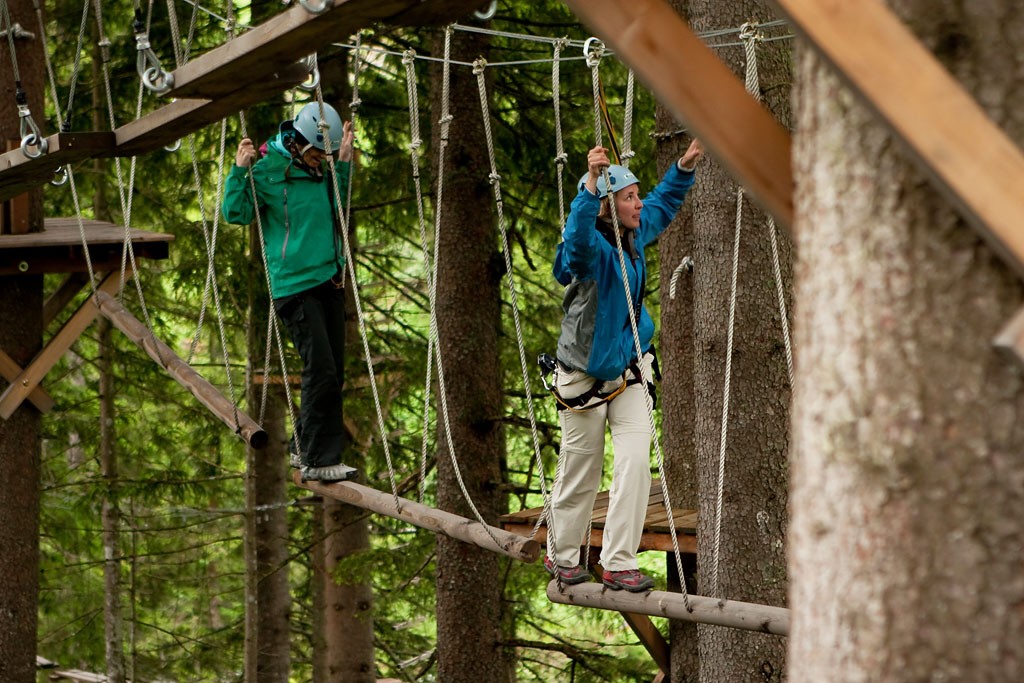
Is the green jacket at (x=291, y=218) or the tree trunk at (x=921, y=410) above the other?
the green jacket at (x=291, y=218)

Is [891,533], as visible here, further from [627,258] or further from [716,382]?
[716,382]

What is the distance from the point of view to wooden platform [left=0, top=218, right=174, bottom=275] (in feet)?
21.0

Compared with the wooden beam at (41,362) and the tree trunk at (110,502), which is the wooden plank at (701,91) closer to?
the wooden beam at (41,362)

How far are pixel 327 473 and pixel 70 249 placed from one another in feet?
7.15

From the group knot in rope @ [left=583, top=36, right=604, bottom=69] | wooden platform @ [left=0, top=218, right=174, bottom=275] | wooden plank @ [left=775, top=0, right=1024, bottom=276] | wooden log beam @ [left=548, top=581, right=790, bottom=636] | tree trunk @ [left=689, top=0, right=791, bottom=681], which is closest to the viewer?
wooden plank @ [left=775, top=0, right=1024, bottom=276]

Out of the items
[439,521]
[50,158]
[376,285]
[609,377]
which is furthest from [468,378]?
[376,285]

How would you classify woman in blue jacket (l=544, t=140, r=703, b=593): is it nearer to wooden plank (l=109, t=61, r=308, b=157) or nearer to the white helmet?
wooden plank (l=109, t=61, r=308, b=157)

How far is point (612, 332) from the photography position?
4.06 metres

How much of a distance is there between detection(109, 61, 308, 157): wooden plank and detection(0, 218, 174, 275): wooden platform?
5.65 ft

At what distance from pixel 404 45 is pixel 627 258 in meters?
3.84

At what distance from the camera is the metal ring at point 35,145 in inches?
188

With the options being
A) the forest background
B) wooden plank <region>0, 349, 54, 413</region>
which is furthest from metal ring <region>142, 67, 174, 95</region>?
wooden plank <region>0, 349, 54, 413</region>

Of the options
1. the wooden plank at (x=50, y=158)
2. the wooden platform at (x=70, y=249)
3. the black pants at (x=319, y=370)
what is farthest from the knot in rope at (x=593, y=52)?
the wooden platform at (x=70, y=249)

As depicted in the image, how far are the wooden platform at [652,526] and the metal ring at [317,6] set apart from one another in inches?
91.4
